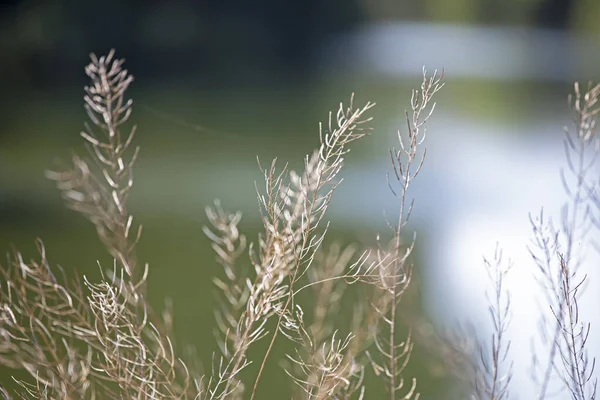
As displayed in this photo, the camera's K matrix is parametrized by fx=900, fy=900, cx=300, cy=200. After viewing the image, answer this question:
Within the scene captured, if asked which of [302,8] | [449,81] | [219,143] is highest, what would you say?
[302,8]

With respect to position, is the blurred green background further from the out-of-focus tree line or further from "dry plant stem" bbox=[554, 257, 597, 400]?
"dry plant stem" bbox=[554, 257, 597, 400]

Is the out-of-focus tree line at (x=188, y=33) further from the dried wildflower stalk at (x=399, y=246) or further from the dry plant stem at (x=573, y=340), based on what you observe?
the dry plant stem at (x=573, y=340)

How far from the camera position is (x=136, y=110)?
33.6 feet

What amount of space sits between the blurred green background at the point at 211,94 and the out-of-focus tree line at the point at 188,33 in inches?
1.0

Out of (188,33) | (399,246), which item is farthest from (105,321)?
(188,33)

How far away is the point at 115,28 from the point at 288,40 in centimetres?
322

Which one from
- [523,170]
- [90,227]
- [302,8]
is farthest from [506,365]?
[302,8]

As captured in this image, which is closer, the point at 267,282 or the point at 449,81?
the point at 267,282

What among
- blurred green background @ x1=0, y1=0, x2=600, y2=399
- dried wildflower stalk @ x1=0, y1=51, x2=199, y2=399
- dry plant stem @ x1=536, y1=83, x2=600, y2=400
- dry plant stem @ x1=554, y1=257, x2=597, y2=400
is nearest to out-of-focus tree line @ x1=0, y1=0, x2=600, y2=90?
blurred green background @ x1=0, y1=0, x2=600, y2=399

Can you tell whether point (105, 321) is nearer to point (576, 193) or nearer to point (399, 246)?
point (399, 246)

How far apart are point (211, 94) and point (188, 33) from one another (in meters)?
1.86

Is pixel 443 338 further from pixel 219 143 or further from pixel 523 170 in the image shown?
pixel 219 143

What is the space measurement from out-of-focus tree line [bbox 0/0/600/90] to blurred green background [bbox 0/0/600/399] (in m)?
0.02

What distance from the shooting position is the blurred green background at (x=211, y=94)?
539cm
